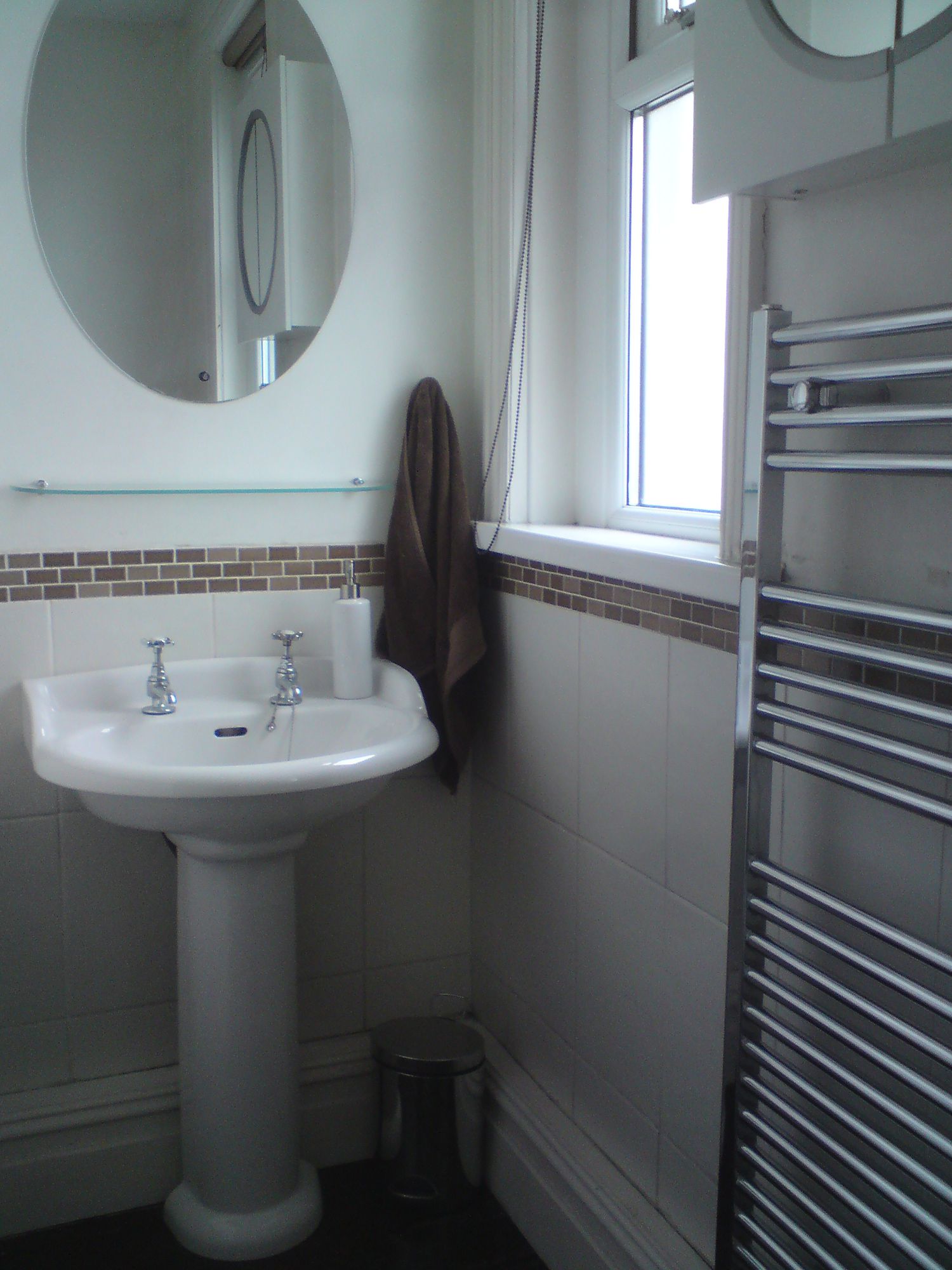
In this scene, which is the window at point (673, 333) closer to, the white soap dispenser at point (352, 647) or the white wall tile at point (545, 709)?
the white wall tile at point (545, 709)

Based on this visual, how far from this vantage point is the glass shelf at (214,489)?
1699mm

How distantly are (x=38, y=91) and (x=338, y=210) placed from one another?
0.48 m

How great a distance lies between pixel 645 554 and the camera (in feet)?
4.56

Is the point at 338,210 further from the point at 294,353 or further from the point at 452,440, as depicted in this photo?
→ the point at 452,440

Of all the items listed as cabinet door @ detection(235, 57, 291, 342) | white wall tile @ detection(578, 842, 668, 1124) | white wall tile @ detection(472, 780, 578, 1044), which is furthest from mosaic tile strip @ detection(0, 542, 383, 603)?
white wall tile @ detection(578, 842, 668, 1124)

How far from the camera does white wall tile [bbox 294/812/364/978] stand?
6.38 ft

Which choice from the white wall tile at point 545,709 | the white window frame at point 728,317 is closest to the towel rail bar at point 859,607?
the white window frame at point 728,317

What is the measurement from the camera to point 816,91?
0.97 m

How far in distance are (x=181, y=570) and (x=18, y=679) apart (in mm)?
301

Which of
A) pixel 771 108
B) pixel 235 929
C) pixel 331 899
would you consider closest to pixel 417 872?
pixel 331 899

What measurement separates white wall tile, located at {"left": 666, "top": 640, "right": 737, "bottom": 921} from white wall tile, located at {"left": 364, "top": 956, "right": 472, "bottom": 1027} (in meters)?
0.78

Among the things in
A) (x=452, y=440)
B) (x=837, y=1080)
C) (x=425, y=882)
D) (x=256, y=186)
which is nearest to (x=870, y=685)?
(x=837, y=1080)

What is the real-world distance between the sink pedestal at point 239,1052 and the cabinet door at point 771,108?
1049mm

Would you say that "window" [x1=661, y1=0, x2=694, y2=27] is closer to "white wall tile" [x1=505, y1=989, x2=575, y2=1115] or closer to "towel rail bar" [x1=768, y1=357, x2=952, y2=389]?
"towel rail bar" [x1=768, y1=357, x2=952, y2=389]
